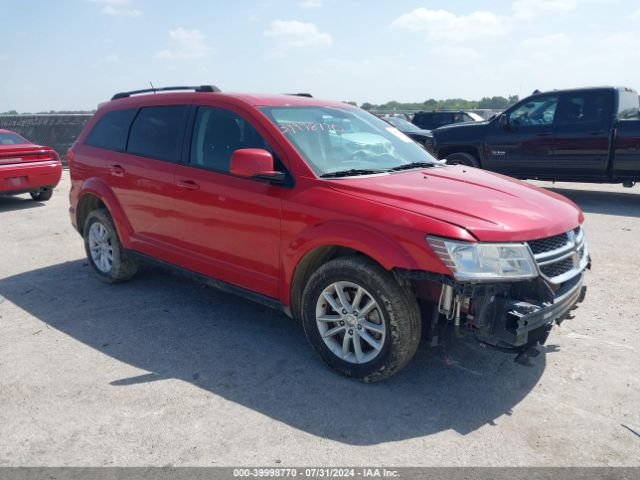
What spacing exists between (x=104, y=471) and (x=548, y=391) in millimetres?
2653

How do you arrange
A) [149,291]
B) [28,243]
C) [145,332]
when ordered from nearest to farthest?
[145,332]
[149,291]
[28,243]

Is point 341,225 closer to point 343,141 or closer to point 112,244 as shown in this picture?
point 343,141

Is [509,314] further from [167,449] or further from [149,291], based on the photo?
[149,291]

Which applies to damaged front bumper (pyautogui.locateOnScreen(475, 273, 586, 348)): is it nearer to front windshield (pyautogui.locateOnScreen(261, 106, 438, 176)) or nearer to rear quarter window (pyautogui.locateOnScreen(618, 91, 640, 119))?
front windshield (pyautogui.locateOnScreen(261, 106, 438, 176))

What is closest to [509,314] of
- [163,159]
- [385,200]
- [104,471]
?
[385,200]

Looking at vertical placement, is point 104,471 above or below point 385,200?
below

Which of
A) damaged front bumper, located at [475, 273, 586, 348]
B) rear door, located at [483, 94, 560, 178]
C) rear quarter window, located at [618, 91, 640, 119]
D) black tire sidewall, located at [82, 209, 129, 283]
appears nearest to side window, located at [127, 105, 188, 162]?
black tire sidewall, located at [82, 209, 129, 283]

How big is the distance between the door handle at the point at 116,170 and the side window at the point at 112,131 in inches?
6.8

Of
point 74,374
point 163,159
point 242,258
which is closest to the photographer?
point 74,374

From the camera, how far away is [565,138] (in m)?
9.84

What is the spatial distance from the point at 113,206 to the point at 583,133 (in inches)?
319

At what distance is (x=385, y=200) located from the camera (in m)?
3.44

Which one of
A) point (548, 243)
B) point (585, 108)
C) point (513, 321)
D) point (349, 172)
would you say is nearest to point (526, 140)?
point (585, 108)

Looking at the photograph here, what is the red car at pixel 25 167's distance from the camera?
386 inches
